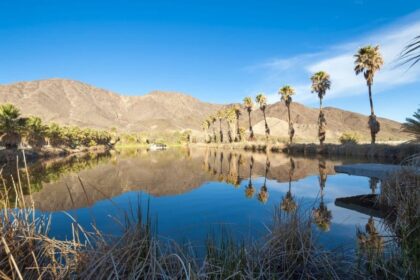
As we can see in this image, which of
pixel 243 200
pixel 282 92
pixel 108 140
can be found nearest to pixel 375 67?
pixel 282 92

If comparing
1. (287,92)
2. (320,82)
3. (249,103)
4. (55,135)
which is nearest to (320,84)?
(320,82)

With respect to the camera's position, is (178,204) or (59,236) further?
(178,204)

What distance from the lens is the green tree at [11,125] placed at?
47.9m

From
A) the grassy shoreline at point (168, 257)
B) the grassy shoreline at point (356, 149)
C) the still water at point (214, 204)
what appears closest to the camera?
the grassy shoreline at point (168, 257)

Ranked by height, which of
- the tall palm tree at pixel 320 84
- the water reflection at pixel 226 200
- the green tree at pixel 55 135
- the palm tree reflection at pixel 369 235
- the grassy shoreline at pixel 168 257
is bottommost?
the water reflection at pixel 226 200

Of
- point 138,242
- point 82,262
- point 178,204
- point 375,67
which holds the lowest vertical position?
point 178,204

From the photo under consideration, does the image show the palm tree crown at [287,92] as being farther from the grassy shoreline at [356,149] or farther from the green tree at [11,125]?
the green tree at [11,125]

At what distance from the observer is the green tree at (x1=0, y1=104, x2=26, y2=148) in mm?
47906

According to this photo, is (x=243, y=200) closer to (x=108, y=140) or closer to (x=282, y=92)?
(x=282, y=92)

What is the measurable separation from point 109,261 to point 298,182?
18199mm

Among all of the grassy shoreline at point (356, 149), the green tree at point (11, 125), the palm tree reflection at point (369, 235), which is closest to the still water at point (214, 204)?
the palm tree reflection at point (369, 235)

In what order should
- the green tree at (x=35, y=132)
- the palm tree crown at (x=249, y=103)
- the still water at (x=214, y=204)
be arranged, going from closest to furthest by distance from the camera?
the still water at (x=214, y=204)
the green tree at (x=35, y=132)
the palm tree crown at (x=249, y=103)

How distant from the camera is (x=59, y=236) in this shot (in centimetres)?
974

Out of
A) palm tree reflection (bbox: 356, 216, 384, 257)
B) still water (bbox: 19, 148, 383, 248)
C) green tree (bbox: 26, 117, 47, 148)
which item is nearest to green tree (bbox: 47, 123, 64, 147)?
green tree (bbox: 26, 117, 47, 148)
